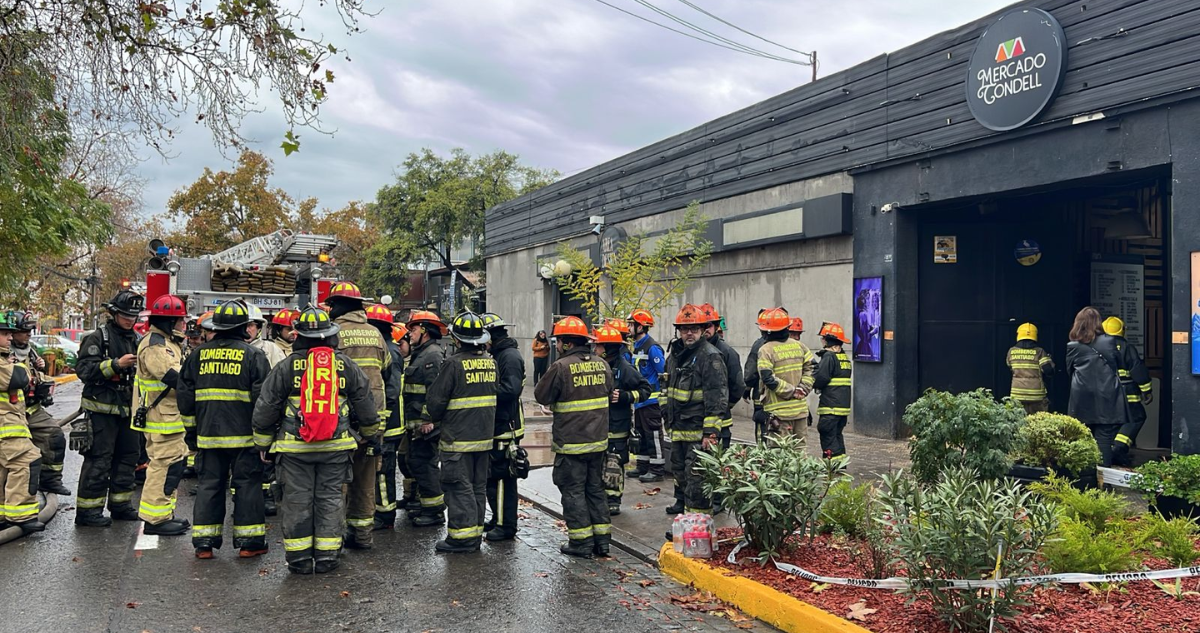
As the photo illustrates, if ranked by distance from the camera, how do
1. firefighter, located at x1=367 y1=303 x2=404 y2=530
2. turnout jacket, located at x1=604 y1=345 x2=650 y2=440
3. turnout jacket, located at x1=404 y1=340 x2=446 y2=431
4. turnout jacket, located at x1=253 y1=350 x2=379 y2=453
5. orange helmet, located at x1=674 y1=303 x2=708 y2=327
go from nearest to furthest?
turnout jacket, located at x1=253 y1=350 x2=379 y2=453
turnout jacket, located at x1=404 y1=340 x2=446 y2=431
firefighter, located at x1=367 y1=303 x2=404 y2=530
orange helmet, located at x1=674 y1=303 x2=708 y2=327
turnout jacket, located at x1=604 y1=345 x2=650 y2=440

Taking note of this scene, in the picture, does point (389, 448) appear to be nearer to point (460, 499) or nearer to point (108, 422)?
point (460, 499)

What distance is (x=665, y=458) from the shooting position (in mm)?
10391

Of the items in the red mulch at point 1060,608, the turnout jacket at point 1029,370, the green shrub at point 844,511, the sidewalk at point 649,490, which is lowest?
the sidewalk at point 649,490

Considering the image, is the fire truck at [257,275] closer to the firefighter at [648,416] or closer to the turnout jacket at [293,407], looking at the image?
the firefighter at [648,416]

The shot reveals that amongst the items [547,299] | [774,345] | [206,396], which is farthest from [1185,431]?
[547,299]

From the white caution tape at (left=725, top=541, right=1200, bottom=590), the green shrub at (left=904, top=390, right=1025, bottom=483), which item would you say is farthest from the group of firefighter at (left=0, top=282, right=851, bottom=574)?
the green shrub at (left=904, top=390, right=1025, bottom=483)

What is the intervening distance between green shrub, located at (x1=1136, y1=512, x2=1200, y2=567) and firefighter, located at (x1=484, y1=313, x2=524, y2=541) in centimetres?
461

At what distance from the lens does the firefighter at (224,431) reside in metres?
6.63

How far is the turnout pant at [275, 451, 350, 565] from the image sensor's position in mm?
6199

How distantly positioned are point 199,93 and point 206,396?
7.68ft

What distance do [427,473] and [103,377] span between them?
118 inches

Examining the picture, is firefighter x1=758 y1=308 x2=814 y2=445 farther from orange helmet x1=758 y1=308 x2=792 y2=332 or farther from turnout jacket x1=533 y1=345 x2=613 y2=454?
turnout jacket x1=533 y1=345 x2=613 y2=454

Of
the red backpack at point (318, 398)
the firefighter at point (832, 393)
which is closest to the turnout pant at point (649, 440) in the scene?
the firefighter at point (832, 393)

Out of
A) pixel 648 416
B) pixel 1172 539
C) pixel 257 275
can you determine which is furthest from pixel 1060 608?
pixel 257 275
